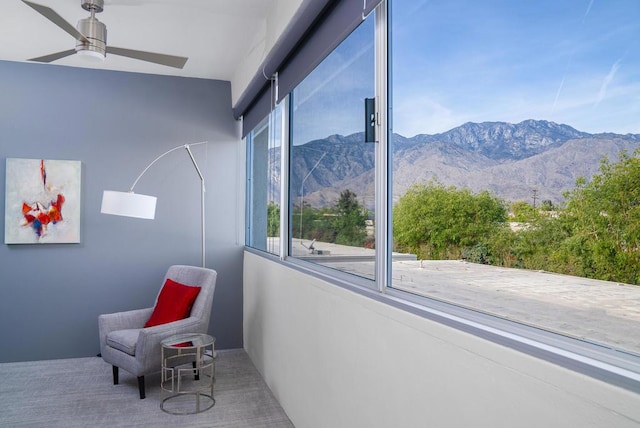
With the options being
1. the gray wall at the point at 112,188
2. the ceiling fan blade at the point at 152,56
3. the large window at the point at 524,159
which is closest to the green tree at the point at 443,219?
the large window at the point at 524,159

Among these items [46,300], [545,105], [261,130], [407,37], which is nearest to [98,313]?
[46,300]

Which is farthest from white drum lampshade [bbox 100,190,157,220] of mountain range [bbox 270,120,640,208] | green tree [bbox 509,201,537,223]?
green tree [bbox 509,201,537,223]

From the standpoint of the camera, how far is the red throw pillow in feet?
12.1

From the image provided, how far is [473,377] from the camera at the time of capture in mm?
1265

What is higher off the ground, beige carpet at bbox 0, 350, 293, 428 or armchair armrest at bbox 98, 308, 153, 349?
armchair armrest at bbox 98, 308, 153, 349

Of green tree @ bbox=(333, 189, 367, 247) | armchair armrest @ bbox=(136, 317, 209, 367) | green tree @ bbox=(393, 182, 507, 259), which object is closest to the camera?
green tree @ bbox=(393, 182, 507, 259)

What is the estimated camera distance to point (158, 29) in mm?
3545

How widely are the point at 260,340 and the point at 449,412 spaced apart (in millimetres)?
2684

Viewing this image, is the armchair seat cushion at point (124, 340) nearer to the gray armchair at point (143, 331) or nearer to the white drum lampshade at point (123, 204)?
the gray armchair at point (143, 331)

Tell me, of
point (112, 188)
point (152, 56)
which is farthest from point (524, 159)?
point (112, 188)

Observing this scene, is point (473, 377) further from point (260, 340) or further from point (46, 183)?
point (46, 183)

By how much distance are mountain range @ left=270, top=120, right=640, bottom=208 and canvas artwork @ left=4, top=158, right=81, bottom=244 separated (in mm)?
3066

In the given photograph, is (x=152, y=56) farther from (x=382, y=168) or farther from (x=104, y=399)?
(x=104, y=399)

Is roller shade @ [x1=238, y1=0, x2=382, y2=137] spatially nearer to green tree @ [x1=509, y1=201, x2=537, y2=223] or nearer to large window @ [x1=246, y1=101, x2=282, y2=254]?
large window @ [x1=246, y1=101, x2=282, y2=254]
